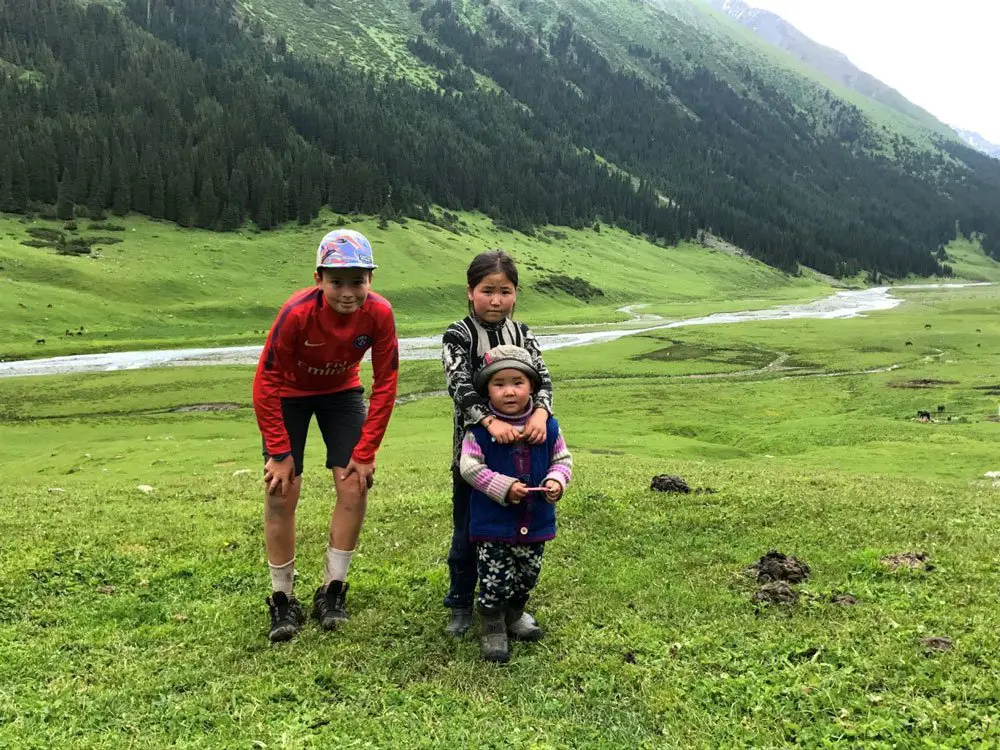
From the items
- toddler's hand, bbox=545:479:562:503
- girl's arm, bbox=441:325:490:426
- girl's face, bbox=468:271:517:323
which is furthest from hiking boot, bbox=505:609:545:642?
girl's face, bbox=468:271:517:323

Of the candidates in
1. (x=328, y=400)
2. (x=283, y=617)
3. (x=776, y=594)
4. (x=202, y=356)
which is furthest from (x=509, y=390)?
(x=202, y=356)

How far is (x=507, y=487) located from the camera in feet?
21.9

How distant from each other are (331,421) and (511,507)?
2.67 meters

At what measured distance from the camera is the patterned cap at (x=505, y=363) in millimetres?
6820

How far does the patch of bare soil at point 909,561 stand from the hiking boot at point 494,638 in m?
5.90

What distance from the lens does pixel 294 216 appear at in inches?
5507

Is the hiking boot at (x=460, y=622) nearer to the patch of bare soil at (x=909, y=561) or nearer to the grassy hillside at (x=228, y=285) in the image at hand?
the patch of bare soil at (x=909, y=561)

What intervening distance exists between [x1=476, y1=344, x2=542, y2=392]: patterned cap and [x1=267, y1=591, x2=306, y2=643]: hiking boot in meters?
3.71

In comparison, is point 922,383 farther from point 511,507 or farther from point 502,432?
point 502,432

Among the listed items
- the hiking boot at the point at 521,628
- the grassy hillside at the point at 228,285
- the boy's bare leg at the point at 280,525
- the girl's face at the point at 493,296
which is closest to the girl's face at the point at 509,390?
the girl's face at the point at 493,296

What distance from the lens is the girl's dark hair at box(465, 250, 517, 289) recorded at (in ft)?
23.3

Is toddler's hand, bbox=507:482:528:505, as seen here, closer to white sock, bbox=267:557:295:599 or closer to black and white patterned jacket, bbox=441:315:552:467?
black and white patterned jacket, bbox=441:315:552:467

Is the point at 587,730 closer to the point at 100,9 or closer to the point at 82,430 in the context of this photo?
the point at 82,430

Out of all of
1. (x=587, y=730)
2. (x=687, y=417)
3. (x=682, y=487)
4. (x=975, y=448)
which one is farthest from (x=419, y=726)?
(x=687, y=417)
